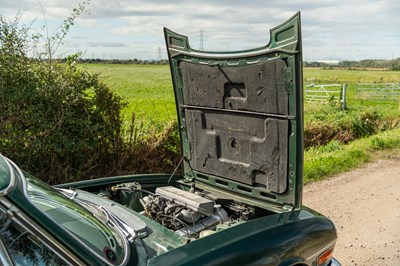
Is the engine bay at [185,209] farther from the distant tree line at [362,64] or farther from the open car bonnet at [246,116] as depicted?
the distant tree line at [362,64]

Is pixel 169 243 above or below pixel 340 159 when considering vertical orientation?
above

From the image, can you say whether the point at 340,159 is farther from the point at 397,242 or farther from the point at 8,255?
the point at 8,255

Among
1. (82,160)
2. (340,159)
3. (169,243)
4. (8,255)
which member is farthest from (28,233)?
(340,159)

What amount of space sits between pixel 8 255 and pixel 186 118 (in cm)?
267

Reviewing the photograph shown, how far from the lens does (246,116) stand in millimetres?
3654

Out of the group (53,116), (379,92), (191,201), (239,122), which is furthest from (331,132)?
(379,92)

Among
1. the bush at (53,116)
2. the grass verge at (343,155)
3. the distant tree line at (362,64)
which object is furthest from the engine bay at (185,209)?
the distant tree line at (362,64)

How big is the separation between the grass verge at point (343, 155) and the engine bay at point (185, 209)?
13.7 feet

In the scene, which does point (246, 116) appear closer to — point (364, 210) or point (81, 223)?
point (81, 223)

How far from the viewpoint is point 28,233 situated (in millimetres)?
1813

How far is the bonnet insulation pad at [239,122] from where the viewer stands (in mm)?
3365

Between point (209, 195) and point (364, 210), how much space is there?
3407mm

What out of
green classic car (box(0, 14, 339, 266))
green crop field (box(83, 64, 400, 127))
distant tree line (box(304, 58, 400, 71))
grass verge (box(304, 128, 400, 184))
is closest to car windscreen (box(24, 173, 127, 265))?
green classic car (box(0, 14, 339, 266))

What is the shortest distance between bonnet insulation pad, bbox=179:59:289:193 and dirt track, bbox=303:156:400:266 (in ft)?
6.31
